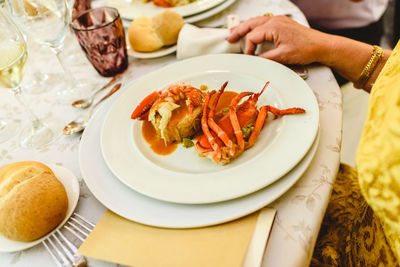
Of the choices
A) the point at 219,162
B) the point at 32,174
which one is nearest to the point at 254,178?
the point at 219,162

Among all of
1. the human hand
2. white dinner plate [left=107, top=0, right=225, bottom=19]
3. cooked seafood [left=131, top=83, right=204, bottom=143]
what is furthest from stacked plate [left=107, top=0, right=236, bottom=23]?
cooked seafood [left=131, top=83, right=204, bottom=143]

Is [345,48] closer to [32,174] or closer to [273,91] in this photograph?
[273,91]

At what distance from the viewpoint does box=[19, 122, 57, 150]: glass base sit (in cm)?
107

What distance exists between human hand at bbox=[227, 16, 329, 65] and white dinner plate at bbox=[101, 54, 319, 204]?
2.4 inches

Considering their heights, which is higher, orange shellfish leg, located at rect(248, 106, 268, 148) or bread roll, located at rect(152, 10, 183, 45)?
bread roll, located at rect(152, 10, 183, 45)

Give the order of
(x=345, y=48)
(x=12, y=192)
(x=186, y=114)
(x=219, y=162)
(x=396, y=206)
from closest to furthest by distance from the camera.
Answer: (x=396, y=206), (x=12, y=192), (x=219, y=162), (x=186, y=114), (x=345, y=48)

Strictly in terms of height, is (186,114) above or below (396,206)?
below

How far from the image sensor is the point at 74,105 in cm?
118

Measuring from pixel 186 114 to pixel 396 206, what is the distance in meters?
0.63

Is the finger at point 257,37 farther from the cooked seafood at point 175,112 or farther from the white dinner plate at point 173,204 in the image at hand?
the white dinner plate at point 173,204

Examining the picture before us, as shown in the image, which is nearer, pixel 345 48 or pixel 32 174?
pixel 32 174

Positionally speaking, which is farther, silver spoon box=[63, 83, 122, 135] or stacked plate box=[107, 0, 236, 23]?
stacked plate box=[107, 0, 236, 23]

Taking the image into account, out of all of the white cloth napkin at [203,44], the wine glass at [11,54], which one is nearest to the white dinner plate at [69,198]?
the wine glass at [11,54]

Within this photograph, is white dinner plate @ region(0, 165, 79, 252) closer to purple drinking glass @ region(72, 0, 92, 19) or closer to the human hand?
the human hand
